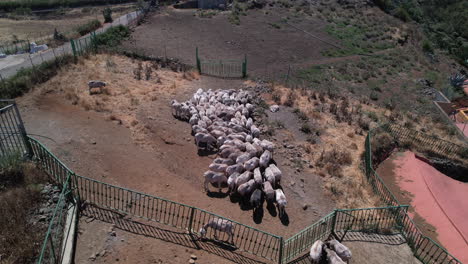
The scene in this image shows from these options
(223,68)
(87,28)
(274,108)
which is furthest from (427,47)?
(87,28)

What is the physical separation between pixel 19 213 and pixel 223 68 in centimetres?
1987

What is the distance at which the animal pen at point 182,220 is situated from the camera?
991 cm

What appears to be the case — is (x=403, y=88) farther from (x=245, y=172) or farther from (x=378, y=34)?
(x=245, y=172)

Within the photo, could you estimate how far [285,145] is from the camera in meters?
16.7

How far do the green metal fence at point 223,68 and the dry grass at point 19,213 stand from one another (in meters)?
16.0

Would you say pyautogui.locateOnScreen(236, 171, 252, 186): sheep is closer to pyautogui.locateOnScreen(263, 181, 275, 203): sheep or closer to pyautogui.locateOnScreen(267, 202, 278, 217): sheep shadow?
pyautogui.locateOnScreen(263, 181, 275, 203): sheep

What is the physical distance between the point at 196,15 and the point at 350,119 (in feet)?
87.5

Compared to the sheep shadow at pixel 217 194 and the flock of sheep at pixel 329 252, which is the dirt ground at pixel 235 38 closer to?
the sheep shadow at pixel 217 194

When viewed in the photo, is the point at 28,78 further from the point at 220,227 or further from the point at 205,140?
the point at 220,227

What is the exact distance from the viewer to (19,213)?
9.66m

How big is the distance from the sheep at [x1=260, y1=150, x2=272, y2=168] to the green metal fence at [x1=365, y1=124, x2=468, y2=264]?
474 centimetres

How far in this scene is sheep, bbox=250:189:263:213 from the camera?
12.2 metres

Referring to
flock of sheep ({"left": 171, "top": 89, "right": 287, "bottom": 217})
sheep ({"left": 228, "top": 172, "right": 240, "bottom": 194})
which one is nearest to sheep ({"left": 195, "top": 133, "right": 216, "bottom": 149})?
flock of sheep ({"left": 171, "top": 89, "right": 287, "bottom": 217})

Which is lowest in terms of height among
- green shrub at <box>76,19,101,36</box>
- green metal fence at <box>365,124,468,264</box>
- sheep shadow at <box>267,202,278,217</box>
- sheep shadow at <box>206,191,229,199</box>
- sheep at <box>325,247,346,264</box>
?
green metal fence at <box>365,124,468,264</box>
